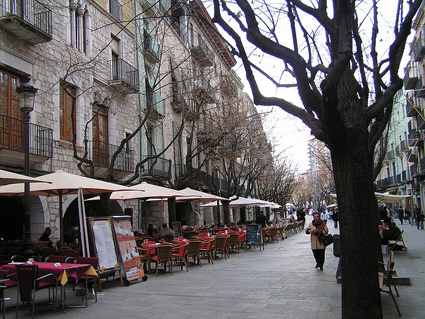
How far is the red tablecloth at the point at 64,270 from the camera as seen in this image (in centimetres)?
715

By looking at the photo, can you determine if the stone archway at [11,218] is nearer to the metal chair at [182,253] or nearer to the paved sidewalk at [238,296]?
the paved sidewalk at [238,296]

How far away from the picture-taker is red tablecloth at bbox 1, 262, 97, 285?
281 inches

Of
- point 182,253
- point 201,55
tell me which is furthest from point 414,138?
point 182,253

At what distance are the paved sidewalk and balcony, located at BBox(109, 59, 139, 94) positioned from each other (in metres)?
10.3

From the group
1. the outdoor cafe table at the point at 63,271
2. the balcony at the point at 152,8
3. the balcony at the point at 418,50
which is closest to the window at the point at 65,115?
the balcony at the point at 152,8

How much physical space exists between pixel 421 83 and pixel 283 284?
29140mm

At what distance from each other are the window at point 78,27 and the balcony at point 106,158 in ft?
14.0

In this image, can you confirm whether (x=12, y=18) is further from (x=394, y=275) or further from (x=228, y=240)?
(x=394, y=275)

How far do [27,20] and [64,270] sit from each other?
32.4ft

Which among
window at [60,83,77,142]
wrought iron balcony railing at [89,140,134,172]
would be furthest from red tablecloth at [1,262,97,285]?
wrought iron balcony railing at [89,140,134,172]

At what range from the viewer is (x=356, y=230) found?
466cm

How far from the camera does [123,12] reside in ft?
71.1

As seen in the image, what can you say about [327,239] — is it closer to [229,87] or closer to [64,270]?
[64,270]

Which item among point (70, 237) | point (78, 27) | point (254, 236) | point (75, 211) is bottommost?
point (254, 236)
